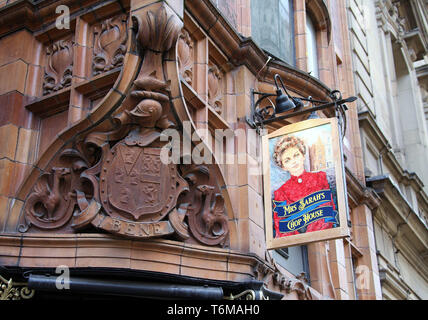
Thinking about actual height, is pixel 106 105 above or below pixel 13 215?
above

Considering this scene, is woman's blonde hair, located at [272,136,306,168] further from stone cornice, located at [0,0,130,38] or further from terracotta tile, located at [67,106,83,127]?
stone cornice, located at [0,0,130,38]

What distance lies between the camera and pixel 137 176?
8.67 metres

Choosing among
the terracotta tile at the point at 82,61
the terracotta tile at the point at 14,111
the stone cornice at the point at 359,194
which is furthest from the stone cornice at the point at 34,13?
the stone cornice at the point at 359,194

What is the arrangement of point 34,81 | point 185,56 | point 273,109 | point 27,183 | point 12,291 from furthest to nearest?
point 273,109, point 185,56, point 34,81, point 27,183, point 12,291

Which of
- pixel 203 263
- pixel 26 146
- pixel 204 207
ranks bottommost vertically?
pixel 203 263

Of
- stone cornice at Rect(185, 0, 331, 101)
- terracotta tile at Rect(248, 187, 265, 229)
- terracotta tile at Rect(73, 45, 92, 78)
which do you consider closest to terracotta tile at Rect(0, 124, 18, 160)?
terracotta tile at Rect(73, 45, 92, 78)

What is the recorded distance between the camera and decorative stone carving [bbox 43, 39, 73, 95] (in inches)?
380

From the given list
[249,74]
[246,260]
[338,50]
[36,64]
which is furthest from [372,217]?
[36,64]

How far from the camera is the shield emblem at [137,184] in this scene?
8.46 meters

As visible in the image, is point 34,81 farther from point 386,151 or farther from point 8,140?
point 386,151

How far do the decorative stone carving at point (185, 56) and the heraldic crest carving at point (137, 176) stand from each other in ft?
2.21

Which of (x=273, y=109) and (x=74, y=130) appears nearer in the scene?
(x=74, y=130)

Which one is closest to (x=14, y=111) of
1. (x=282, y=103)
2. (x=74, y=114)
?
(x=74, y=114)

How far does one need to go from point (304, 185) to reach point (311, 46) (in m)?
5.73
